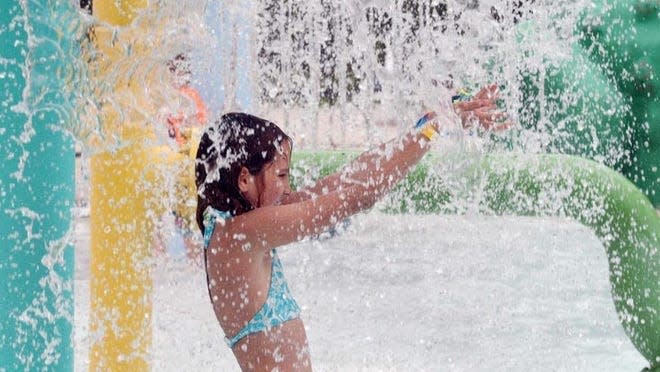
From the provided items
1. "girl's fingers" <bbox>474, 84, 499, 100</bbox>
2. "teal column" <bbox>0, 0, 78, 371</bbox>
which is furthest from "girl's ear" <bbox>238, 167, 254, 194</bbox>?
"girl's fingers" <bbox>474, 84, 499, 100</bbox>

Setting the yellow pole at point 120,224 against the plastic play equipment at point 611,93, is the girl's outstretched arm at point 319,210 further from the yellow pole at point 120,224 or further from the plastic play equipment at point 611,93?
the plastic play equipment at point 611,93

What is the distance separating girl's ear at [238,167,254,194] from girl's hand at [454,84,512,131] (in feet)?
1.34

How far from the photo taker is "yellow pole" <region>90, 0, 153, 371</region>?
6.47 feet

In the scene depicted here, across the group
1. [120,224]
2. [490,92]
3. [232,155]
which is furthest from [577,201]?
[120,224]

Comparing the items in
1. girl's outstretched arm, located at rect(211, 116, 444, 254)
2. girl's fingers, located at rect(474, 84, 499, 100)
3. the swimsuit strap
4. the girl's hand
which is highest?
girl's fingers, located at rect(474, 84, 499, 100)

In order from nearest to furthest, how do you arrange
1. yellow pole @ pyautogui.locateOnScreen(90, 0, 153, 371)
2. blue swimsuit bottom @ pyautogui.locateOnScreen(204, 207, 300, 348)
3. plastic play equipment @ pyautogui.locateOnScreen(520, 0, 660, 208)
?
blue swimsuit bottom @ pyautogui.locateOnScreen(204, 207, 300, 348), yellow pole @ pyautogui.locateOnScreen(90, 0, 153, 371), plastic play equipment @ pyautogui.locateOnScreen(520, 0, 660, 208)

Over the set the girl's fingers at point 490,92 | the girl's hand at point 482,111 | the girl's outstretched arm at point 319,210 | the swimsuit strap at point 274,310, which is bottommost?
the swimsuit strap at point 274,310

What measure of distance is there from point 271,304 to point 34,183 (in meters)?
0.50

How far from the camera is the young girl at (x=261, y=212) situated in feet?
5.63

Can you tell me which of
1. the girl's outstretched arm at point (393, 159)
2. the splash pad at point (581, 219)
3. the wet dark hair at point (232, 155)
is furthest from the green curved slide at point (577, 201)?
the wet dark hair at point (232, 155)

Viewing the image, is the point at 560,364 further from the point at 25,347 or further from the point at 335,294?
the point at 25,347

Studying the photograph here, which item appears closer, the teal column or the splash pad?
the teal column

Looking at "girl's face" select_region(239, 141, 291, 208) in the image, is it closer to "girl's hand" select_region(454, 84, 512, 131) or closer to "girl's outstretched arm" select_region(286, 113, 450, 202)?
"girl's outstretched arm" select_region(286, 113, 450, 202)

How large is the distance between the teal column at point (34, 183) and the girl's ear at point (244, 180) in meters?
0.33
